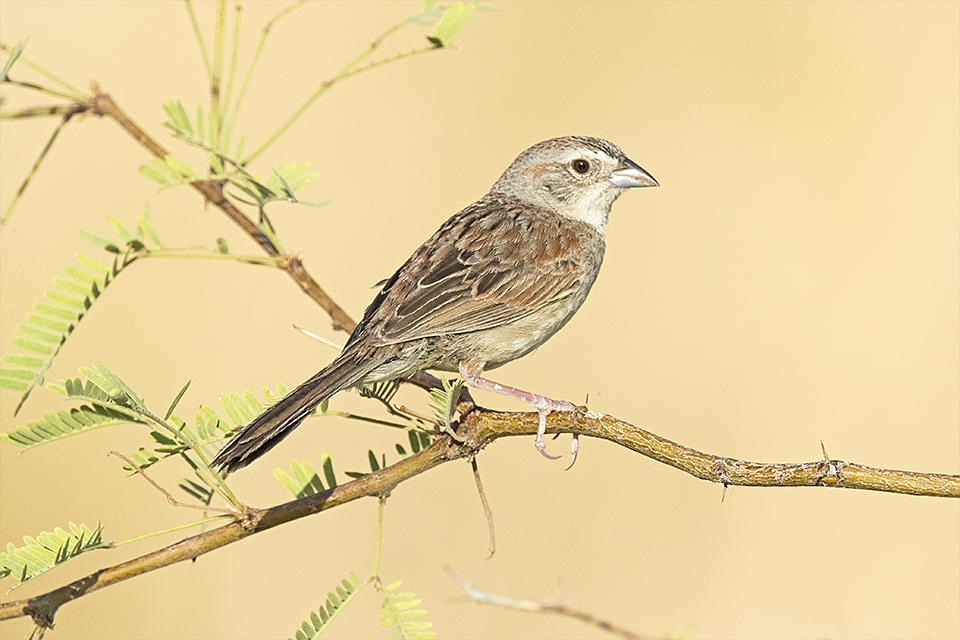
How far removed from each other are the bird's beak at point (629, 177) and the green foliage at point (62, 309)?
2.55 metres

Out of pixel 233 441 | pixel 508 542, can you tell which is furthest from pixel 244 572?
pixel 233 441

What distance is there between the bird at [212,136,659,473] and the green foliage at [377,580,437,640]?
68cm

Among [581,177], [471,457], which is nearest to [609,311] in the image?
[581,177]

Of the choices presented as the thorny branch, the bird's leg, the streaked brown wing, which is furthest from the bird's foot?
the streaked brown wing

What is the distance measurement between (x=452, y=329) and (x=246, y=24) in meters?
4.37

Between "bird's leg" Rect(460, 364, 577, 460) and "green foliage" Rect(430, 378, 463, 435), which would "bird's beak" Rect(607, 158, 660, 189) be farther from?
"green foliage" Rect(430, 378, 463, 435)

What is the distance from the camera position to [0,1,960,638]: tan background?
5.70 m

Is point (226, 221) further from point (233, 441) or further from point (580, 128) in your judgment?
point (233, 441)

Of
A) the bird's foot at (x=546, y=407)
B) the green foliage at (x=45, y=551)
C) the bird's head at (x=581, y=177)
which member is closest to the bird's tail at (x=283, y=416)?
the green foliage at (x=45, y=551)

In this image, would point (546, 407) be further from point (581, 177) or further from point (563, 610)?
point (563, 610)

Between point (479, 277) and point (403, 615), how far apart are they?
5.74ft

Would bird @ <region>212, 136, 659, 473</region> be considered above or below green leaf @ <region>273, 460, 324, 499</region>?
above

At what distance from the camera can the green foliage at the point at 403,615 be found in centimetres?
233

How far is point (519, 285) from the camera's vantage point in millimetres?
3832
